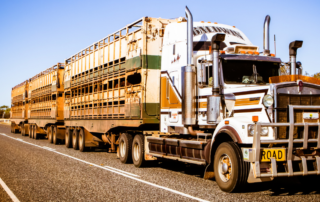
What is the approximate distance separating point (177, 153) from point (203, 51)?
2.76 meters

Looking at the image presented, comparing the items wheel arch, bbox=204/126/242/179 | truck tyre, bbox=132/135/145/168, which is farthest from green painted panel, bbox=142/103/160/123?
wheel arch, bbox=204/126/242/179

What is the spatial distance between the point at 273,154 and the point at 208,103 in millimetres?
2116

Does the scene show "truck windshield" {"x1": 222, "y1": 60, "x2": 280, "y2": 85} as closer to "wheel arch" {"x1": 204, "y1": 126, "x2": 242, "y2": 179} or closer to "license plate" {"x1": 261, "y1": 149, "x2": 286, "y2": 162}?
"wheel arch" {"x1": 204, "y1": 126, "x2": 242, "y2": 179}

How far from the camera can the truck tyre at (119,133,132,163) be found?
13359 mm

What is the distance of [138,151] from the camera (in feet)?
42.2

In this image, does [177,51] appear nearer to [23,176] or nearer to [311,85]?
[311,85]

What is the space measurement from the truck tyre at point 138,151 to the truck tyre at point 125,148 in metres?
0.31

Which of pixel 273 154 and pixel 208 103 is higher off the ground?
pixel 208 103

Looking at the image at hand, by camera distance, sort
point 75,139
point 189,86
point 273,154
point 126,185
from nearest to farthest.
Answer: point 273,154 < point 126,185 < point 189,86 < point 75,139

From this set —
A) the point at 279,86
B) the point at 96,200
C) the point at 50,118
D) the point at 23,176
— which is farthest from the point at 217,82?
the point at 50,118

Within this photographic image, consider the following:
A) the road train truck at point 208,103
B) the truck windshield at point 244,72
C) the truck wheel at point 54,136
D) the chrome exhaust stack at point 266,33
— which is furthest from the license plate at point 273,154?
the truck wheel at point 54,136

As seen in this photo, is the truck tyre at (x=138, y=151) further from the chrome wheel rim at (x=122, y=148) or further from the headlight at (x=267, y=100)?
the headlight at (x=267, y=100)

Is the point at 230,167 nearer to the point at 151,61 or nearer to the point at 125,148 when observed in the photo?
the point at 151,61

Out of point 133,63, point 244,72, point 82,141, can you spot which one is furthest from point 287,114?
point 82,141
